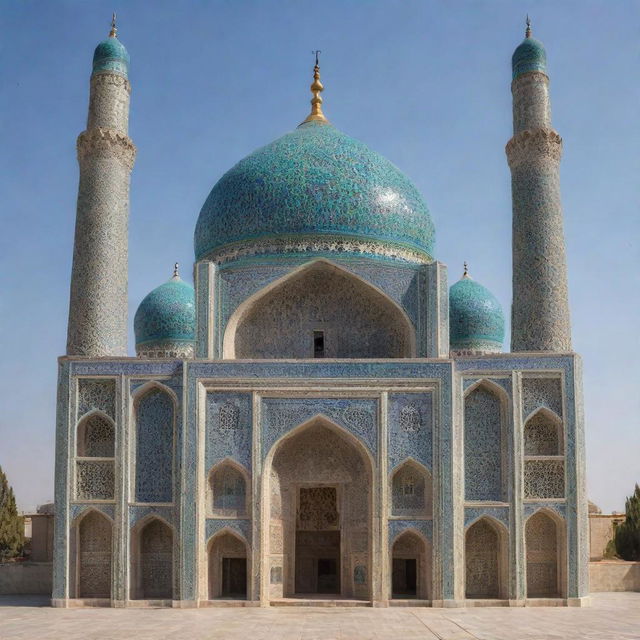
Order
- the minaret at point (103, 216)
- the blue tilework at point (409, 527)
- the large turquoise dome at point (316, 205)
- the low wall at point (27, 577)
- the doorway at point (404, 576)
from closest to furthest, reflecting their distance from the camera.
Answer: the blue tilework at point (409, 527) < the doorway at point (404, 576) < the minaret at point (103, 216) < the large turquoise dome at point (316, 205) < the low wall at point (27, 577)

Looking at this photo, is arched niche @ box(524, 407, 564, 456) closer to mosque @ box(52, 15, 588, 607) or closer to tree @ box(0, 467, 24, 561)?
mosque @ box(52, 15, 588, 607)

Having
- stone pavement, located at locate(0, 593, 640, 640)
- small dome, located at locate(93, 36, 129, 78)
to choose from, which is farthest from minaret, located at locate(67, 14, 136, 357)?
stone pavement, located at locate(0, 593, 640, 640)

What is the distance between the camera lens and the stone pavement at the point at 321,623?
10.2m

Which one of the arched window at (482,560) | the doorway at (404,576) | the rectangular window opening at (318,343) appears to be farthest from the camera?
the rectangular window opening at (318,343)

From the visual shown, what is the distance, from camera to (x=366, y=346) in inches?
582

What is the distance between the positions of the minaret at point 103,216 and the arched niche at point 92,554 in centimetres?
224

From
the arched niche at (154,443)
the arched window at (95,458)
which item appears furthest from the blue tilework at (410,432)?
the arched window at (95,458)

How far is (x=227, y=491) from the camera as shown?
13.1 m

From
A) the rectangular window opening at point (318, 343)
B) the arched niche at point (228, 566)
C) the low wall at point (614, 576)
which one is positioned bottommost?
the low wall at point (614, 576)

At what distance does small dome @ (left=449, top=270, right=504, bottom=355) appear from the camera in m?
17.6

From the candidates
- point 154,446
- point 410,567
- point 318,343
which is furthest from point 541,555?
point 154,446

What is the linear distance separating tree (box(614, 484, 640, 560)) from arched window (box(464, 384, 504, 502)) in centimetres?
556

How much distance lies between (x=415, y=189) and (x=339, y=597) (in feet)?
20.7

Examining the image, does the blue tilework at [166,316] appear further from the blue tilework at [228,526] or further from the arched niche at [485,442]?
the arched niche at [485,442]
